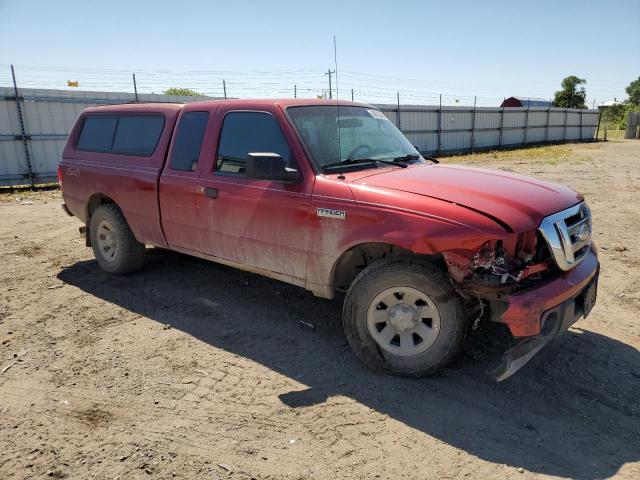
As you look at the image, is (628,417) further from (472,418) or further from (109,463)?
(109,463)

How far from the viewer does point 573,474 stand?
251 centimetres

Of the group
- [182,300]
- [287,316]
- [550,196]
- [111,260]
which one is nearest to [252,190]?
[287,316]

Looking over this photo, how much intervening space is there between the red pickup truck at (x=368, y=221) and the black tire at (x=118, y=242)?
289 mm

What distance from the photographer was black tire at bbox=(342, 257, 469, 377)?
10.5ft

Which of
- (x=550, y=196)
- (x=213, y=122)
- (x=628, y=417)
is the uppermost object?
(x=213, y=122)

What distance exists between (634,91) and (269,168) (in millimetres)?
116086

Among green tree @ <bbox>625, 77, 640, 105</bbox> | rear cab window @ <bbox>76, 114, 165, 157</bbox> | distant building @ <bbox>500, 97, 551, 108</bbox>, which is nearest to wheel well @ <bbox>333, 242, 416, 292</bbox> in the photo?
rear cab window @ <bbox>76, 114, 165, 157</bbox>

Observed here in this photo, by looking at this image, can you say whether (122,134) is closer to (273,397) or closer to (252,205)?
(252,205)

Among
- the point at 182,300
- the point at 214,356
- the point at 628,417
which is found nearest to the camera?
the point at 628,417

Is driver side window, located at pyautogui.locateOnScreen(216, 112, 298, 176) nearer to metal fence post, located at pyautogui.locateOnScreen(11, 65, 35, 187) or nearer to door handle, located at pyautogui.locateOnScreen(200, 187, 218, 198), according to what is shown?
door handle, located at pyautogui.locateOnScreen(200, 187, 218, 198)

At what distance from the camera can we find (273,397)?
327 cm

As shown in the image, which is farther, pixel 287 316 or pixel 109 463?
pixel 287 316

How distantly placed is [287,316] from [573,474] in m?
2.65

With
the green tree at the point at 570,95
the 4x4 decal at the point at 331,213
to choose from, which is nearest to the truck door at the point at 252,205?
the 4x4 decal at the point at 331,213
